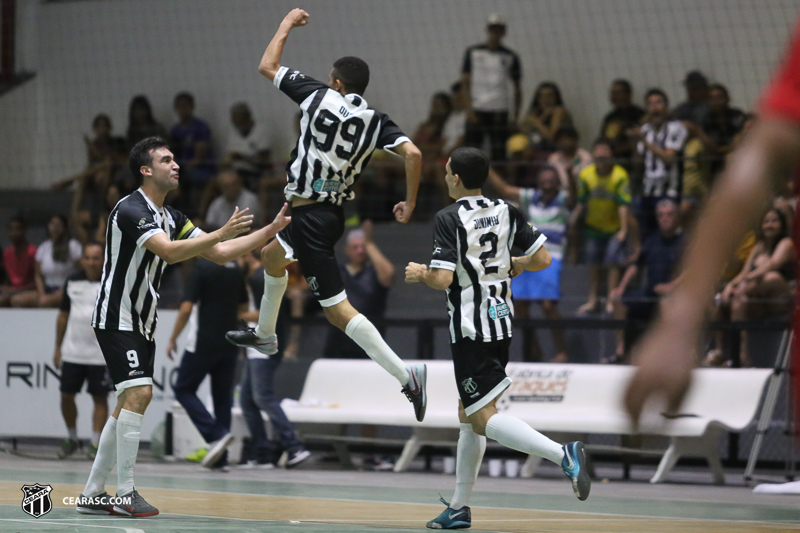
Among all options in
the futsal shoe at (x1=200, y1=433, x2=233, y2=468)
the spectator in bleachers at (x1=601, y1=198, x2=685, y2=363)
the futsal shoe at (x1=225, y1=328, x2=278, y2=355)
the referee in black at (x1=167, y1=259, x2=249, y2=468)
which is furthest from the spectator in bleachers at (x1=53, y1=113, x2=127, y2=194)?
the futsal shoe at (x1=225, y1=328, x2=278, y2=355)

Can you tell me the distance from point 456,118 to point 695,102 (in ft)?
9.87

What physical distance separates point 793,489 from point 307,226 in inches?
177

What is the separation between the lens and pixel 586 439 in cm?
940

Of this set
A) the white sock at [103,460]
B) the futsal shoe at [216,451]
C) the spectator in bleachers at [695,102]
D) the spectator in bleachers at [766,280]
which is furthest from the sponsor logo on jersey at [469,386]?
the spectator in bleachers at [695,102]

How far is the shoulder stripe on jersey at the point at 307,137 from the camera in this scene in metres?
6.03

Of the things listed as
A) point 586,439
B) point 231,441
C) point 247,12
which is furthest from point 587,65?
point 231,441

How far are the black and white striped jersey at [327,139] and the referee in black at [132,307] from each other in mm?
330

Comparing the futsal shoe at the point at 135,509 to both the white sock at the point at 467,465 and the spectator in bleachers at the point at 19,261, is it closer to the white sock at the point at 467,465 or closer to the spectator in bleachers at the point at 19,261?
the white sock at the point at 467,465

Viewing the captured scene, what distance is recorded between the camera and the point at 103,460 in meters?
6.00

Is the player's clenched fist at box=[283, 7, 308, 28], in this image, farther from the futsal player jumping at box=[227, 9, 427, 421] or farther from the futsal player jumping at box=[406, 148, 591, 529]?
the futsal player jumping at box=[406, 148, 591, 529]

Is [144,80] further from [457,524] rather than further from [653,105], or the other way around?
[457,524]

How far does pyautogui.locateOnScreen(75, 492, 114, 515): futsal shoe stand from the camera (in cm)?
593

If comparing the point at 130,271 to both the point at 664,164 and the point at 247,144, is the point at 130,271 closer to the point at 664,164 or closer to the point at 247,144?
the point at 664,164

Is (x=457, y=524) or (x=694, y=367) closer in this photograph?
(x=694, y=367)
